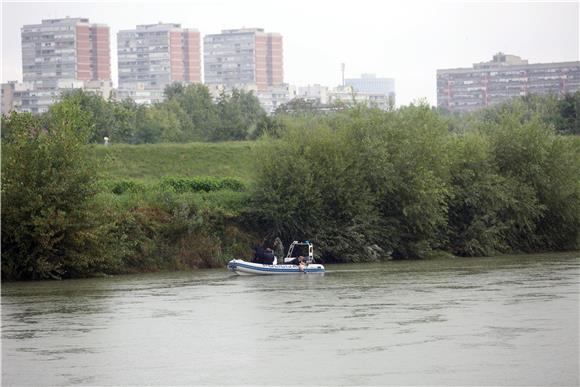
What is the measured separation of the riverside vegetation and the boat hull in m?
3.90

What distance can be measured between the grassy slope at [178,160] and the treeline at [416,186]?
33.8 feet

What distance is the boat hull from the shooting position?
43969 mm

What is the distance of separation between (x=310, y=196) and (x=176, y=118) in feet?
175

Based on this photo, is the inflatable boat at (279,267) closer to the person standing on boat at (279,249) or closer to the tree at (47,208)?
the person standing on boat at (279,249)

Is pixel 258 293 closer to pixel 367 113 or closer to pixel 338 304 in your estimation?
pixel 338 304

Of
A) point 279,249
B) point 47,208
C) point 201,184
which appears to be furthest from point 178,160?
point 47,208

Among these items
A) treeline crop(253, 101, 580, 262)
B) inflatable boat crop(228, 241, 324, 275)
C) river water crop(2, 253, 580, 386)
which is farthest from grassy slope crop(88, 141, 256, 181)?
river water crop(2, 253, 580, 386)

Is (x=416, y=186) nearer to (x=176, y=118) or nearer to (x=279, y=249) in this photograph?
(x=279, y=249)

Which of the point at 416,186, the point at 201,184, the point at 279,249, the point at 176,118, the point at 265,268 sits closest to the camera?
the point at 265,268

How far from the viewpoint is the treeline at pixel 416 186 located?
49.9 m

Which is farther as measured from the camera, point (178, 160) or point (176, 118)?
point (176, 118)

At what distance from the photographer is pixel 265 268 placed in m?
44.6

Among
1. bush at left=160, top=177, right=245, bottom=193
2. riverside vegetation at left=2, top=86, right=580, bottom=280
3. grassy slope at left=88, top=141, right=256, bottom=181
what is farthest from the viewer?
grassy slope at left=88, top=141, right=256, bottom=181

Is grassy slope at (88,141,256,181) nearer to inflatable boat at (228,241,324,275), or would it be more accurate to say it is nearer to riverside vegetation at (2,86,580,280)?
riverside vegetation at (2,86,580,280)
